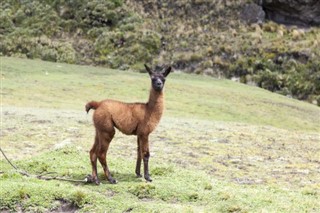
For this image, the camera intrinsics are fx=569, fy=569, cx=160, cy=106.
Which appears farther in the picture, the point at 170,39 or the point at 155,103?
the point at 170,39

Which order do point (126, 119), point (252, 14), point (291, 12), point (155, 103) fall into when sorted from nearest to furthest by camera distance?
point (126, 119) → point (155, 103) → point (252, 14) → point (291, 12)

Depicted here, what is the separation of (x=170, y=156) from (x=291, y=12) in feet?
156

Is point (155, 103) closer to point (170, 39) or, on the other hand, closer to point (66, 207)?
point (66, 207)

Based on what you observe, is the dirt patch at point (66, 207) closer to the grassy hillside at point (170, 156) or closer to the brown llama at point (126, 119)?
the grassy hillside at point (170, 156)

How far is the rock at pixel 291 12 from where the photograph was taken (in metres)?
58.6

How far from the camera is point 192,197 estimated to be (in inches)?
375

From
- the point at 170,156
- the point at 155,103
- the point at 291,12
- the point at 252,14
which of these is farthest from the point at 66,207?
the point at 291,12

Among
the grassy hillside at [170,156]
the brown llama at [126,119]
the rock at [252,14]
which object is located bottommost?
the grassy hillside at [170,156]

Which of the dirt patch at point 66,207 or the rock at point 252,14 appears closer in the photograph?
the dirt patch at point 66,207

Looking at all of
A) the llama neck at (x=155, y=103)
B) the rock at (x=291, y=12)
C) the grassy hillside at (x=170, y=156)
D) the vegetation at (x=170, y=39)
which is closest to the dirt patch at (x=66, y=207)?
the grassy hillside at (x=170, y=156)

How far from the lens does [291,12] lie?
58.9m

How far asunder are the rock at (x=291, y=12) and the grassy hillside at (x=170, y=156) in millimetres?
27588

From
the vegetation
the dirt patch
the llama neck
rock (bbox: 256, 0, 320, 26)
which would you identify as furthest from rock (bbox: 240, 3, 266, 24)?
the dirt patch

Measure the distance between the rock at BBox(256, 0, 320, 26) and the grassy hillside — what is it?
1086 inches
